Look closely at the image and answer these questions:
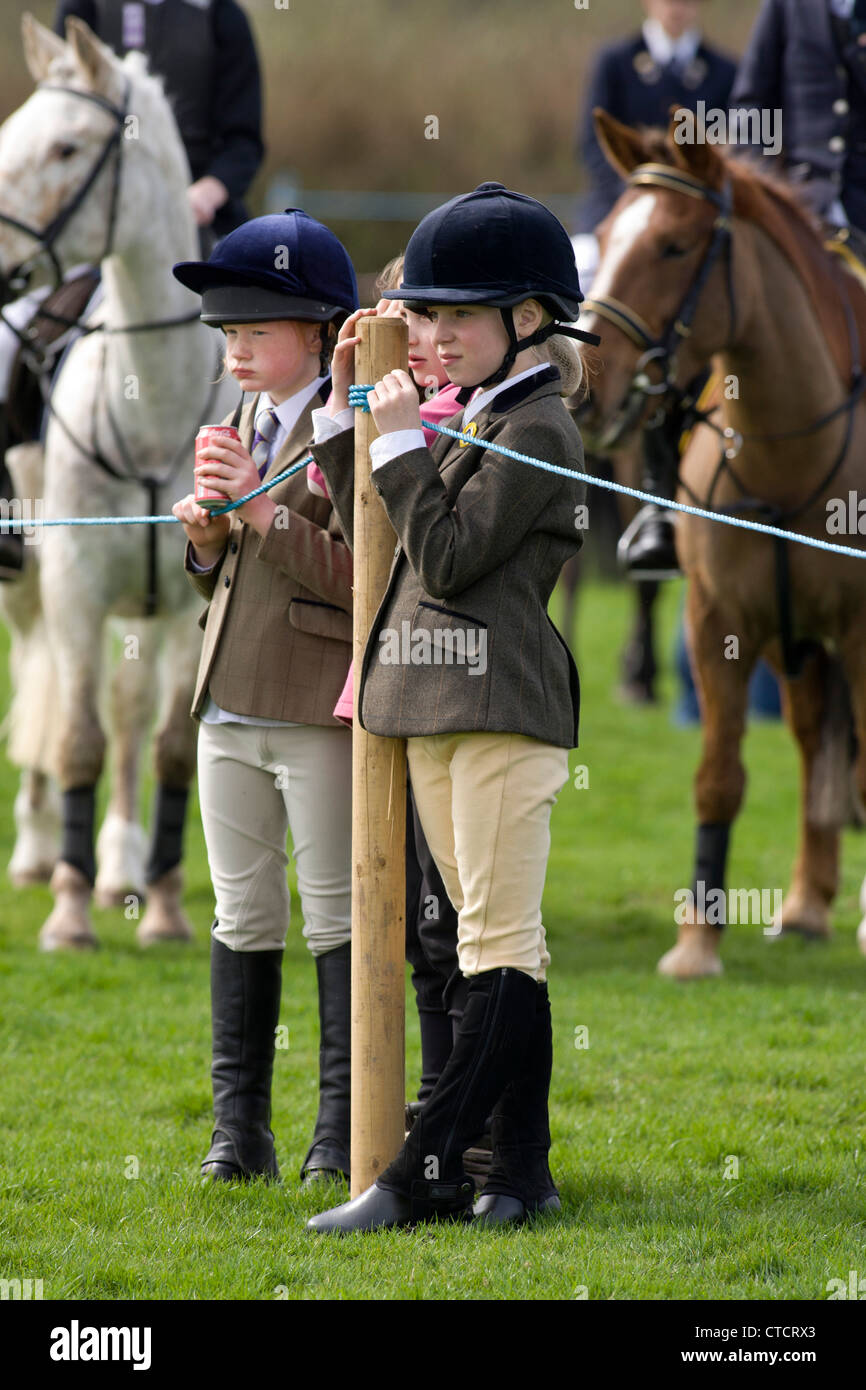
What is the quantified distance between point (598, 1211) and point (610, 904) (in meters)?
3.88

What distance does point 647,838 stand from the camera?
884 cm

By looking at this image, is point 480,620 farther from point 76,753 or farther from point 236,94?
point 236,94

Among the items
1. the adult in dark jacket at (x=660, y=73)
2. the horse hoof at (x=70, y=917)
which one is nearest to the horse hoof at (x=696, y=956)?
the horse hoof at (x=70, y=917)

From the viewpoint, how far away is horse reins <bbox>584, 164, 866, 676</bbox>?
5.62 meters

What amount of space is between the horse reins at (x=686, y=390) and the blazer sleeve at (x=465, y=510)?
2.45 m

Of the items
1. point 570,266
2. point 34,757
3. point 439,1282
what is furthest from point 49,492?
point 439,1282

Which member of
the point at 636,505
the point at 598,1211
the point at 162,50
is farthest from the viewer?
the point at 636,505

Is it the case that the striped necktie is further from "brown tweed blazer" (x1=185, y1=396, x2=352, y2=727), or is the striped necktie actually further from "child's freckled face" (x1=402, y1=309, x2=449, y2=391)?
"child's freckled face" (x1=402, y1=309, x2=449, y2=391)

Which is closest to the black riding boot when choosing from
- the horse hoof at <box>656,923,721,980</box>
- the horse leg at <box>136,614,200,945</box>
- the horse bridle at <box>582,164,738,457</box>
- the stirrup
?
the stirrup

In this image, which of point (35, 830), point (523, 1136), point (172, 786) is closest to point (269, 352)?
point (523, 1136)

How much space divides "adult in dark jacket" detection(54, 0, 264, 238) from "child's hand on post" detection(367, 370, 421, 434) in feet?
12.6

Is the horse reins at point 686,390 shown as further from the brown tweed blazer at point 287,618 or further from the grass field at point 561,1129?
the brown tweed blazer at point 287,618

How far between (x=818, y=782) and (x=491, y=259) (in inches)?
149
